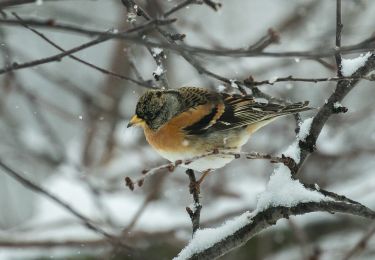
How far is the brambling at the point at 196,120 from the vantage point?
3.08m

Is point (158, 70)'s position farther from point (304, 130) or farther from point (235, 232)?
point (235, 232)

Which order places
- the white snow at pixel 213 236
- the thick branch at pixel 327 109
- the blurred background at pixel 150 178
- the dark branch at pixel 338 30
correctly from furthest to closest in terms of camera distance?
Answer: 1. the blurred background at pixel 150 178
2. the thick branch at pixel 327 109
3. the white snow at pixel 213 236
4. the dark branch at pixel 338 30

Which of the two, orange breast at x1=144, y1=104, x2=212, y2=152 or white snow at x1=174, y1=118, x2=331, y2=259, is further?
orange breast at x1=144, y1=104, x2=212, y2=152

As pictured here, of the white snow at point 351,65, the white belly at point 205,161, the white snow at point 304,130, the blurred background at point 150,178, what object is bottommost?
the white snow at point 304,130

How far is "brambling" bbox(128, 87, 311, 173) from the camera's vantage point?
3.08 metres

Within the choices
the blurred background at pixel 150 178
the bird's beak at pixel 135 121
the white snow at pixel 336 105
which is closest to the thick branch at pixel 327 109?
the white snow at pixel 336 105

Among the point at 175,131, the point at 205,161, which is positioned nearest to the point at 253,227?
the point at 205,161

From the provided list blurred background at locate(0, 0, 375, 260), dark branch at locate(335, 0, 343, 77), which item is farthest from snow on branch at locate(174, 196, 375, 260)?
blurred background at locate(0, 0, 375, 260)

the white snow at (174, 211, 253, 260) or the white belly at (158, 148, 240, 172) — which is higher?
the white belly at (158, 148, 240, 172)

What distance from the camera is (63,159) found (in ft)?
13.5

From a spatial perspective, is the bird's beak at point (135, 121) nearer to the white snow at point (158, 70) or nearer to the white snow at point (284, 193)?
the white snow at point (158, 70)

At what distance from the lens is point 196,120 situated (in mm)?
3199

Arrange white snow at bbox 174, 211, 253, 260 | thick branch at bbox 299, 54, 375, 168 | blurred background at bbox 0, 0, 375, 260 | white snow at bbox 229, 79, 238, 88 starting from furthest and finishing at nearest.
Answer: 1. blurred background at bbox 0, 0, 375, 260
2. white snow at bbox 229, 79, 238, 88
3. thick branch at bbox 299, 54, 375, 168
4. white snow at bbox 174, 211, 253, 260

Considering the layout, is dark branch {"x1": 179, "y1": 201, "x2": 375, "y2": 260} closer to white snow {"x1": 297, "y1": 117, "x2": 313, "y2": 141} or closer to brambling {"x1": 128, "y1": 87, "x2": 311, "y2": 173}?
white snow {"x1": 297, "y1": 117, "x2": 313, "y2": 141}
